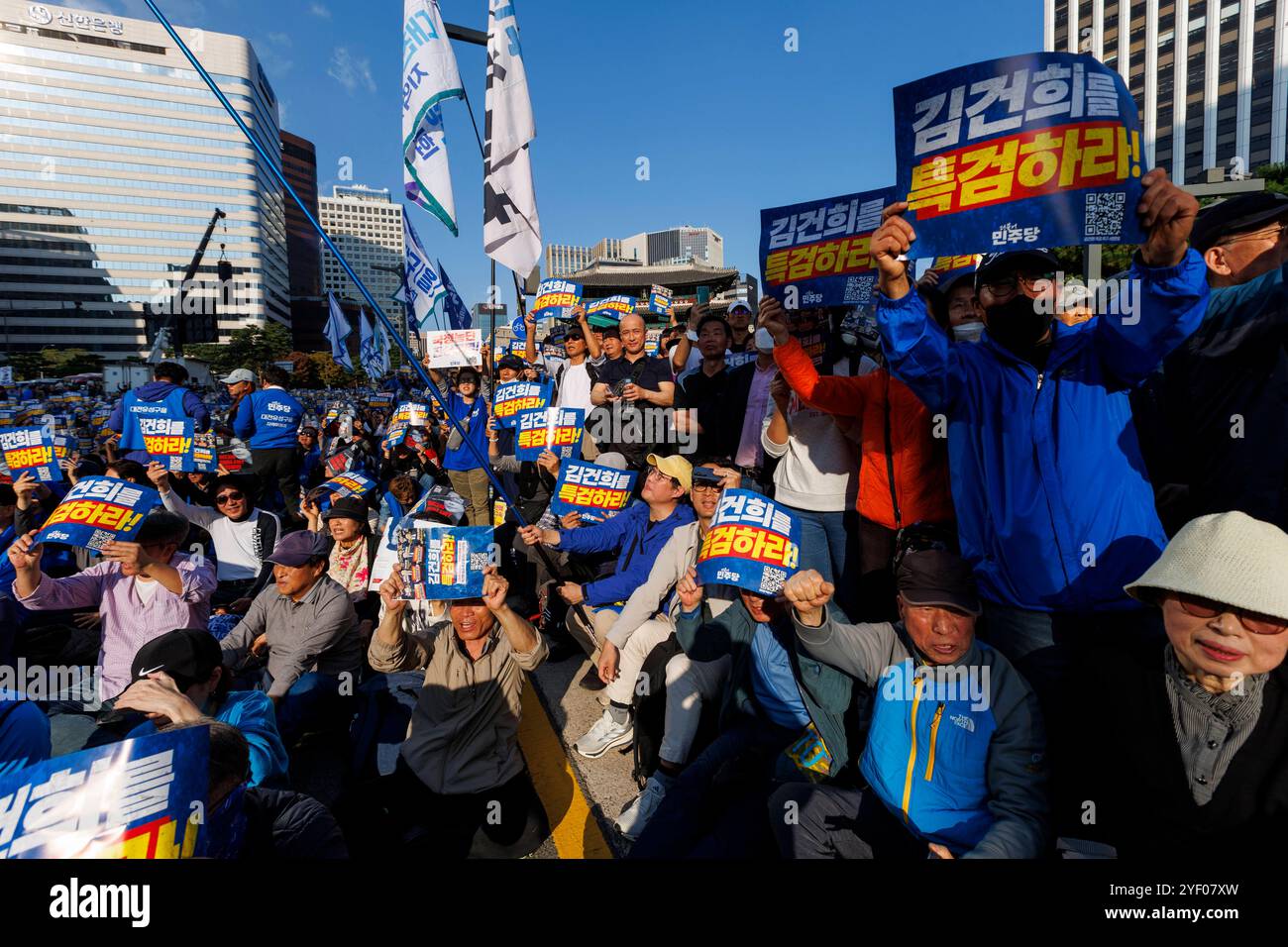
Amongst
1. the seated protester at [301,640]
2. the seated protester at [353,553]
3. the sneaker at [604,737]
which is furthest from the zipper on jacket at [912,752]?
the seated protester at [353,553]

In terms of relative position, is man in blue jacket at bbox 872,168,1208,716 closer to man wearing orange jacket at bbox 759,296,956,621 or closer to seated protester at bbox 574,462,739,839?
man wearing orange jacket at bbox 759,296,956,621

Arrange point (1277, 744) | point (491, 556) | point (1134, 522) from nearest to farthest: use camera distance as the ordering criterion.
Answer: point (1277, 744) < point (1134, 522) < point (491, 556)

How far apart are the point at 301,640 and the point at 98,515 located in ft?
3.98

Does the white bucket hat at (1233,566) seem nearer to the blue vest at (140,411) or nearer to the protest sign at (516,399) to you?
the protest sign at (516,399)

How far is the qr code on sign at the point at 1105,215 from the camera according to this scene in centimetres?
199

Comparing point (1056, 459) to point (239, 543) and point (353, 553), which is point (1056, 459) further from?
point (239, 543)

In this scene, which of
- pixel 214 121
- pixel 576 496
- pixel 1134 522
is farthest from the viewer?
pixel 214 121

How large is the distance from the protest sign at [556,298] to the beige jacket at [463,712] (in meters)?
6.79

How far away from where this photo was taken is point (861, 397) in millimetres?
3021

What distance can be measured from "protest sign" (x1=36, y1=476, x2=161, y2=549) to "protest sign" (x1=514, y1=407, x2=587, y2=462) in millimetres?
2799

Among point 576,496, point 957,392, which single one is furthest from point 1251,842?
point 576,496
